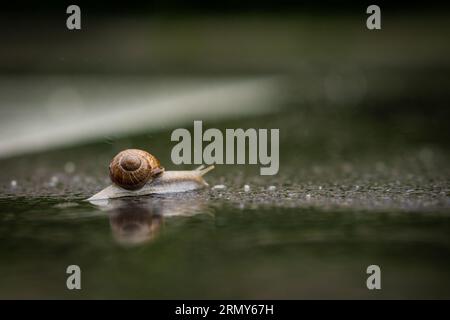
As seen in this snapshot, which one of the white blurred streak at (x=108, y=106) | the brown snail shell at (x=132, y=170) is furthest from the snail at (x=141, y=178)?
the white blurred streak at (x=108, y=106)

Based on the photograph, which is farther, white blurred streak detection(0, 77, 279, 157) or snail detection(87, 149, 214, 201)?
white blurred streak detection(0, 77, 279, 157)

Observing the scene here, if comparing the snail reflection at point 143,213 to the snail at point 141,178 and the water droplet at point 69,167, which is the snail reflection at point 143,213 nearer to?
the snail at point 141,178

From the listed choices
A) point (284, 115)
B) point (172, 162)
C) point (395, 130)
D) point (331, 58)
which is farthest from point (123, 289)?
point (331, 58)

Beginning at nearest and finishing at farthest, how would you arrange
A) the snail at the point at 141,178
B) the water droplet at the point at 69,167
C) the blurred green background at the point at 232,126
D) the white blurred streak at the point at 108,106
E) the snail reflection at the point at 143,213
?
the blurred green background at the point at 232,126 → the snail reflection at the point at 143,213 → the snail at the point at 141,178 → the water droplet at the point at 69,167 → the white blurred streak at the point at 108,106

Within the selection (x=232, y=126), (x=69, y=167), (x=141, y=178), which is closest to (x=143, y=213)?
(x=141, y=178)

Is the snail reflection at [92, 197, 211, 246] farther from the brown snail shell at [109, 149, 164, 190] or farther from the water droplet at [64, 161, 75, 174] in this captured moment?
the water droplet at [64, 161, 75, 174]

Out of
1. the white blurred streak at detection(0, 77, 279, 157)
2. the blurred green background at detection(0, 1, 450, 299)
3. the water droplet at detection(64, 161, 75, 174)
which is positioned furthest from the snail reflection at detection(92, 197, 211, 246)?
the white blurred streak at detection(0, 77, 279, 157)
